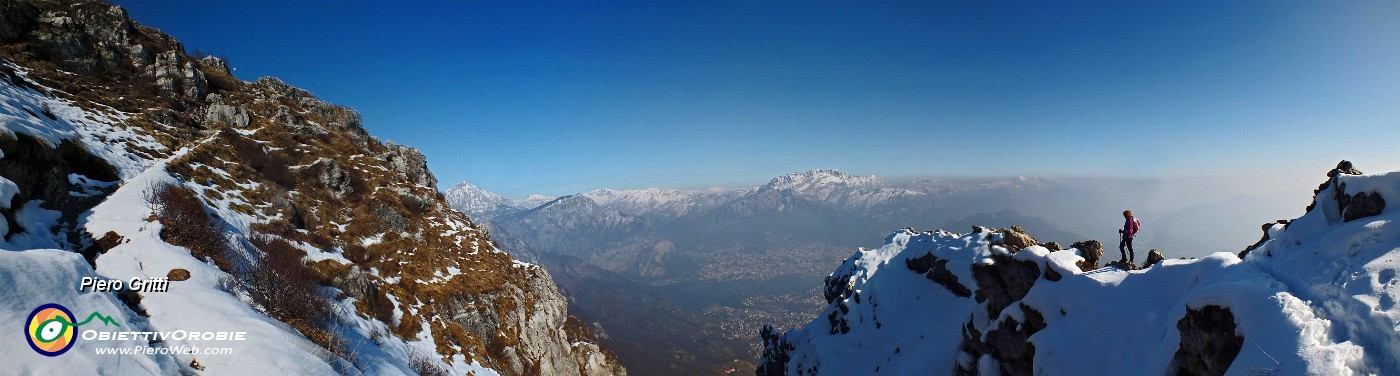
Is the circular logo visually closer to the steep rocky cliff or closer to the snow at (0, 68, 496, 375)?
the snow at (0, 68, 496, 375)

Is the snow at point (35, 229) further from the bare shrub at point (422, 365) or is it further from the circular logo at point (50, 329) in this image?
the bare shrub at point (422, 365)

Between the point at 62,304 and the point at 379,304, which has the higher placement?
the point at 62,304

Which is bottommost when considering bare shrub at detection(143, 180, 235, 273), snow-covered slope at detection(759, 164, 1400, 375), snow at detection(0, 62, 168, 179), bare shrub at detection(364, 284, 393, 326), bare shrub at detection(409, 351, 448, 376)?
bare shrub at detection(409, 351, 448, 376)

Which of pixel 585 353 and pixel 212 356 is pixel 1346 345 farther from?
pixel 585 353

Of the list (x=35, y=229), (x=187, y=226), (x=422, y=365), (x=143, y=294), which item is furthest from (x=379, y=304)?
(x=143, y=294)

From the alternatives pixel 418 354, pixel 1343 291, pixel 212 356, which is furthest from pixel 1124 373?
pixel 418 354

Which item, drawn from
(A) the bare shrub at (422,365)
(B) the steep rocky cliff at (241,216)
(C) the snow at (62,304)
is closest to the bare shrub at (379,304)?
(B) the steep rocky cliff at (241,216)

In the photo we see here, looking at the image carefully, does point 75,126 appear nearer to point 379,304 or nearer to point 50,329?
point 379,304

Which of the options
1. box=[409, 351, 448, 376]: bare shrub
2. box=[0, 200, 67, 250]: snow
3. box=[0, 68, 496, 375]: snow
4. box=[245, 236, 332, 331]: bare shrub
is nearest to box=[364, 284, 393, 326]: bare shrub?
box=[0, 68, 496, 375]: snow
